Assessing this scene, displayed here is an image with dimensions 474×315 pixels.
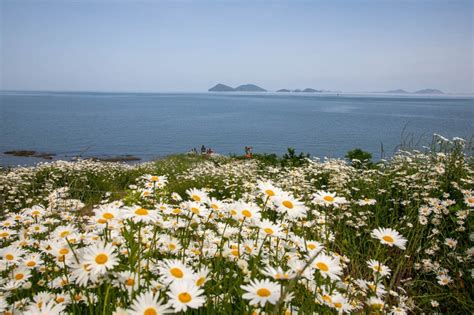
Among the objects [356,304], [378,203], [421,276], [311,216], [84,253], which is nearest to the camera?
[84,253]

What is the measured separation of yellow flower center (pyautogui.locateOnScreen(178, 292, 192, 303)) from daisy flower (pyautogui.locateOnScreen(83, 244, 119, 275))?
0.98 ft

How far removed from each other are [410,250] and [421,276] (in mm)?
308

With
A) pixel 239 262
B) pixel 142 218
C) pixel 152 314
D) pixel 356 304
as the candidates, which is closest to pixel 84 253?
pixel 142 218

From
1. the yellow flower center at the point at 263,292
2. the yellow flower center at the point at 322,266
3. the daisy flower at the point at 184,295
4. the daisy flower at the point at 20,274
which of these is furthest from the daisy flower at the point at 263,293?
the daisy flower at the point at 20,274

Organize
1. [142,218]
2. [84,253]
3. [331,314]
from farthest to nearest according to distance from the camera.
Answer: [331,314] < [142,218] < [84,253]

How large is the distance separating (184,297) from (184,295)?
0.04 ft

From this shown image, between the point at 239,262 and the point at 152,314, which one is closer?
the point at 152,314

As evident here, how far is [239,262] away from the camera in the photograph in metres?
1.67

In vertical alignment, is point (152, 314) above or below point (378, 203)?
above

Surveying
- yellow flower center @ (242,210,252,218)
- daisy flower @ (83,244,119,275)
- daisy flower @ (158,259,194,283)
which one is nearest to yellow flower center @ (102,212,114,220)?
daisy flower @ (83,244,119,275)

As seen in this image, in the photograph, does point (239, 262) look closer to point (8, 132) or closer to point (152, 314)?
point (152, 314)

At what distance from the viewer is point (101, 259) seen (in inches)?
49.8

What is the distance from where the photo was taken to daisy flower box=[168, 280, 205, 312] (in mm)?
1053

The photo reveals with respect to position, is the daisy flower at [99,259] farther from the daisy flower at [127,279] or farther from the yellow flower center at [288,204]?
the yellow flower center at [288,204]
